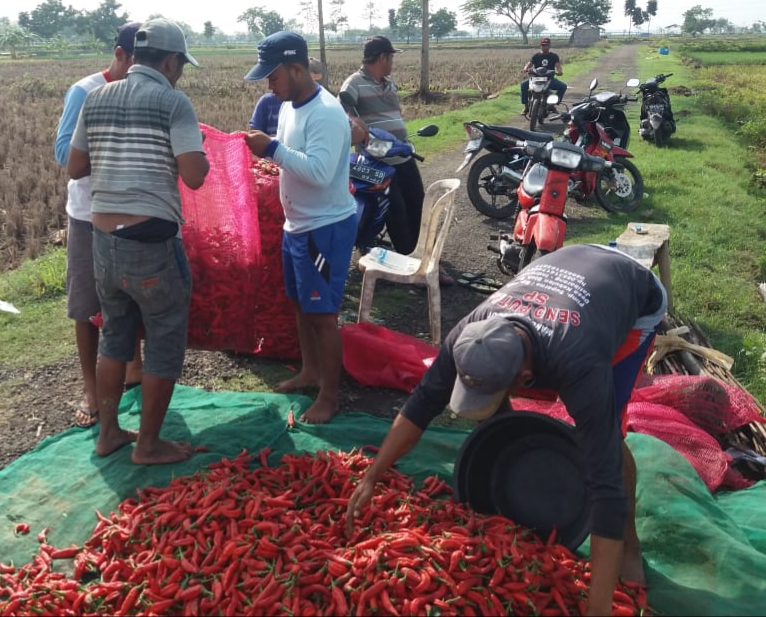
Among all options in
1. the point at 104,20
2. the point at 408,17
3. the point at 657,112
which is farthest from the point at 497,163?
the point at 408,17

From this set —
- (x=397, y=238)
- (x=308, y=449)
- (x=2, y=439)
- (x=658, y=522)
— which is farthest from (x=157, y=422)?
(x=397, y=238)

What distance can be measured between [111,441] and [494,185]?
20.2 feet

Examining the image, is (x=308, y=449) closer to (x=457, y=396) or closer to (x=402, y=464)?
(x=402, y=464)

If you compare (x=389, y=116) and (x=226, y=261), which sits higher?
(x=389, y=116)

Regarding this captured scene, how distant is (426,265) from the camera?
5430 millimetres

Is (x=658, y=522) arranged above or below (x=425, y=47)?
below

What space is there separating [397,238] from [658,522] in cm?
380

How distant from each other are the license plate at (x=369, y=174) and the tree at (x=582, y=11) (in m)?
92.5

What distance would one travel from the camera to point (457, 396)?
2.40 m

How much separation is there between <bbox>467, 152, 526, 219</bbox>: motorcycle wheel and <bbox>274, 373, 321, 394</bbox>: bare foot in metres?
4.75

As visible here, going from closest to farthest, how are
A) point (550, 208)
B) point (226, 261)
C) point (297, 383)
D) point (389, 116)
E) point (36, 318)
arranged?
point (226, 261) → point (297, 383) → point (36, 318) → point (550, 208) → point (389, 116)

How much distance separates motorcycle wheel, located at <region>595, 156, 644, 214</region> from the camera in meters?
9.27

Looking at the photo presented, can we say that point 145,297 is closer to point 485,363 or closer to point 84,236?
point 84,236

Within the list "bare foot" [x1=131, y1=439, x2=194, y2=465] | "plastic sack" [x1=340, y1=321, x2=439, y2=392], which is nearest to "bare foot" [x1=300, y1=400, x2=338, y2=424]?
"plastic sack" [x1=340, y1=321, x2=439, y2=392]
